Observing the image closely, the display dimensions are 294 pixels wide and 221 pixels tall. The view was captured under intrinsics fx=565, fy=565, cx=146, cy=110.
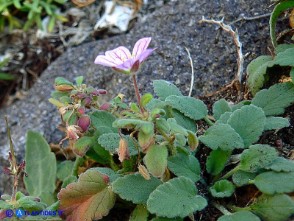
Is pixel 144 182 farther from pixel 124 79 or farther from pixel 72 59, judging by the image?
pixel 72 59

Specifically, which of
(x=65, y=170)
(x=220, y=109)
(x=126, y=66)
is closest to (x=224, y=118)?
(x=220, y=109)

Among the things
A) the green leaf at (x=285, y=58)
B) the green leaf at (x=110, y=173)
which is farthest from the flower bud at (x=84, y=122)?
the green leaf at (x=285, y=58)

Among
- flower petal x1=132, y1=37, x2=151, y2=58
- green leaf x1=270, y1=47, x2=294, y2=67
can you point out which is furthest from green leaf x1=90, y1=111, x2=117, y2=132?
green leaf x1=270, y1=47, x2=294, y2=67

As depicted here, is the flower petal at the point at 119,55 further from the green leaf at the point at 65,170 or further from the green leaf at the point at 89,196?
the green leaf at the point at 65,170

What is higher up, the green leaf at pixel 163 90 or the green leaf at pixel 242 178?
the green leaf at pixel 163 90

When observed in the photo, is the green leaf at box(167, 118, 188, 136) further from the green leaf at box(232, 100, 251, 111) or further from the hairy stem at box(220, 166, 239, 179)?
the green leaf at box(232, 100, 251, 111)

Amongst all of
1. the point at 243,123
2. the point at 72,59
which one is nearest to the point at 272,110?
the point at 243,123

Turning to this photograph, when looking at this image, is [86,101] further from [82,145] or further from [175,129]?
[175,129]
